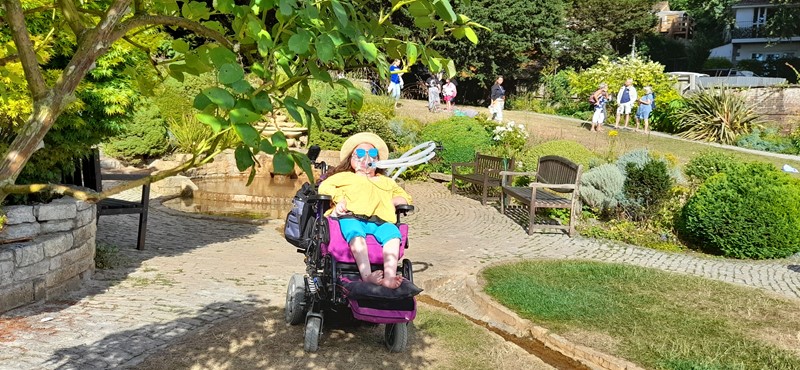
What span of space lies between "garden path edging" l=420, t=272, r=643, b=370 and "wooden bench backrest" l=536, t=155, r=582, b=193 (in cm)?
401

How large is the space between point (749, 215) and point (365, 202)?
680 centimetres

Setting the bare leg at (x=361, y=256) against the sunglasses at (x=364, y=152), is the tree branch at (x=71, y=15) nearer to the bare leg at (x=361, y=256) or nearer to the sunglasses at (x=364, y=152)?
the bare leg at (x=361, y=256)

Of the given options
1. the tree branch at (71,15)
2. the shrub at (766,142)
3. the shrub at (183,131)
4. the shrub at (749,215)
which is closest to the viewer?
the tree branch at (71,15)

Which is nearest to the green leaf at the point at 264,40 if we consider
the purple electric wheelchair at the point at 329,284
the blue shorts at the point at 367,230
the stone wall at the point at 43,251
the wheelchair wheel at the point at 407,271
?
the purple electric wheelchair at the point at 329,284

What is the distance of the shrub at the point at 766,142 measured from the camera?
20422 millimetres

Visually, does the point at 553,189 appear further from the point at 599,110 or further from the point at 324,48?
the point at 599,110

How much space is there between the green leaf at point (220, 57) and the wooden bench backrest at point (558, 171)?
9348 millimetres

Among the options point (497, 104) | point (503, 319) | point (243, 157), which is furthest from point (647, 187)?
point (497, 104)

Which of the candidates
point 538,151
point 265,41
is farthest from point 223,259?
point 538,151

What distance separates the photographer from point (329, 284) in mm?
4801

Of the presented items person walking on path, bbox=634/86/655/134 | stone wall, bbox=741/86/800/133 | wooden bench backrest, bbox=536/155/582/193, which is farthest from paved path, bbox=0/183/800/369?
stone wall, bbox=741/86/800/133

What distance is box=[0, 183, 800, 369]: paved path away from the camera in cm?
478

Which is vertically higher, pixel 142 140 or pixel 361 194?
pixel 142 140

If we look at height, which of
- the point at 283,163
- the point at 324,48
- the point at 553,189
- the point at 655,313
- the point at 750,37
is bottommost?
the point at 655,313
